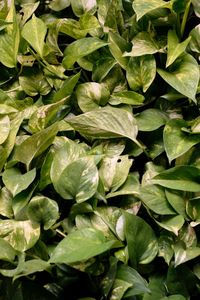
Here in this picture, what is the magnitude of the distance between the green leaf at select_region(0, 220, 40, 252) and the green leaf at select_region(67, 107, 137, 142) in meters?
0.22

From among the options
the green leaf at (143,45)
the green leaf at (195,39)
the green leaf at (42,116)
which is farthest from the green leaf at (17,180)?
the green leaf at (195,39)

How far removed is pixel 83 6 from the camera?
115 centimetres

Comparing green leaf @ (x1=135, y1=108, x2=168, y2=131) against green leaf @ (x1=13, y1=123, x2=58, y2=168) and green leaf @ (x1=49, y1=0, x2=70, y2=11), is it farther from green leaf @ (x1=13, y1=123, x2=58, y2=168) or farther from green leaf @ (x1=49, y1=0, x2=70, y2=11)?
green leaf @ (x1=49, y1=0, x2=70, y2=11)

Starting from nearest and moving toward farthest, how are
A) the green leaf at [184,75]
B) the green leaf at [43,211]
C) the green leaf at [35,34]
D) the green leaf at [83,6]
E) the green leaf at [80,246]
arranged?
the green leaf at [80,246] → the green leaf at [43,211] → the green leaf at [184,75] → the green leaf at [35,34] → the green leaf at [83,6]

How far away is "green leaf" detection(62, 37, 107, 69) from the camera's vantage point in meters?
1.02

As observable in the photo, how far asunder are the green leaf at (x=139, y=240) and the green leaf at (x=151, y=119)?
0.69 ft

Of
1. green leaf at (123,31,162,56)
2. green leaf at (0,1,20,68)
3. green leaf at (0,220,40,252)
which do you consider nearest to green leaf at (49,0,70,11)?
green leaf at (0,1,20,68)

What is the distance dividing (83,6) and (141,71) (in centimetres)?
27

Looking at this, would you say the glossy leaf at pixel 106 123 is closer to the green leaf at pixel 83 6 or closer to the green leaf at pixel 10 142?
the green leaf at pixel 10 142

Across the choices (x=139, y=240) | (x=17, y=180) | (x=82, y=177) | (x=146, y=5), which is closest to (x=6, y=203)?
(x=17, y=180)

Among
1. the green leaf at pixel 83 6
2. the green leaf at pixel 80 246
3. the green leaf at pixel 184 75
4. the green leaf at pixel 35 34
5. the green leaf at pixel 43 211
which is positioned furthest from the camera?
the green leaf at pixel 83 6

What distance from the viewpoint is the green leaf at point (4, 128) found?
3.09 feet

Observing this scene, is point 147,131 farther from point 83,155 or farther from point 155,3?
point 155,3

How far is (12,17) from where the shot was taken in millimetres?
1094
